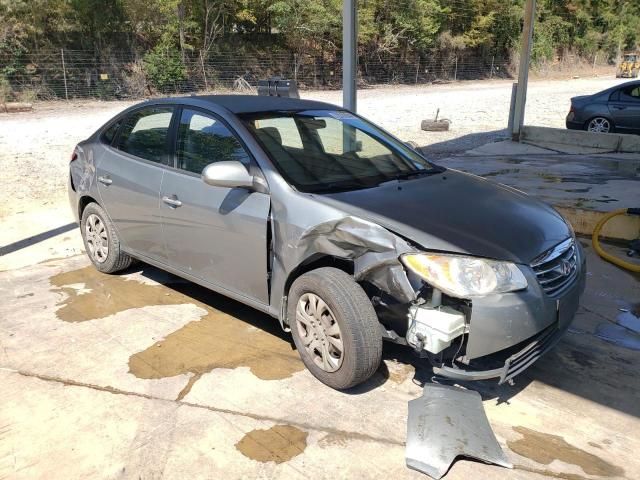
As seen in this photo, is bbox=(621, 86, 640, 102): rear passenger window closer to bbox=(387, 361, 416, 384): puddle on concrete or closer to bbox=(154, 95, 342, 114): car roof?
bbox=(154, 95, 342, 114): car roof

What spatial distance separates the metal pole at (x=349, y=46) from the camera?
754cm

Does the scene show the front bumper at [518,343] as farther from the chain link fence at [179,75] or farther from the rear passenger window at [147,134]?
the chain link fence at [179,75]

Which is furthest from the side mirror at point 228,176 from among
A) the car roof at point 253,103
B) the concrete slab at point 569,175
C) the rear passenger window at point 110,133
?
the concrete slab at point 569,175

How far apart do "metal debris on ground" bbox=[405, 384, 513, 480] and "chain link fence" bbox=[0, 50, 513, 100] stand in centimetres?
2398

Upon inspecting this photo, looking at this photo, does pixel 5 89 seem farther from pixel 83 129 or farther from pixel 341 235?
pixel 341 235

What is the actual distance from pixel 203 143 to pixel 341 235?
4.85 feet

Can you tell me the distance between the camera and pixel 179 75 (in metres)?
27.2

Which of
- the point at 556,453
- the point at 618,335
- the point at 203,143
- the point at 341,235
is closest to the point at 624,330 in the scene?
the point at 618,335

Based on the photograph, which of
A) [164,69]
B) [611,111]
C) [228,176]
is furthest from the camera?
[164,69]

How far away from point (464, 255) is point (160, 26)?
28.2 metres

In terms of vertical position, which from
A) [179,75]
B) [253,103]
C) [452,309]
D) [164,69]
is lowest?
[452,309]

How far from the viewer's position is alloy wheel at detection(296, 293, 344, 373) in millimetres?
3229

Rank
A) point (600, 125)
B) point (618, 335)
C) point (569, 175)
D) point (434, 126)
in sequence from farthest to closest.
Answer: point (434, 126), point (600, 125), point (569, 175), point (618, 335)

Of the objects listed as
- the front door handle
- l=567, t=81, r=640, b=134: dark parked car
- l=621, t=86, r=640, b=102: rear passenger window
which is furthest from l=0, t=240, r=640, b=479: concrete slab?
l=621, t=86, r=640, b=102: rear passenger window
